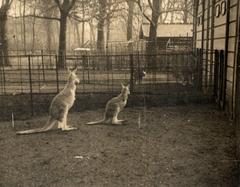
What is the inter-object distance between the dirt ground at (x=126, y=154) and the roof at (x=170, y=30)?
23.1 metres

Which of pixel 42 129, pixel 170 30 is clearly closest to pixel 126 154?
pixel 42 129

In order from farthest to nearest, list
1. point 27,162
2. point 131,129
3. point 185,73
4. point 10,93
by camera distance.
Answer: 1. point 185,73
2. point 10,93
3. point 131,129
4. point 27,162

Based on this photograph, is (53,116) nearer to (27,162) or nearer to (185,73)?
(27,162)

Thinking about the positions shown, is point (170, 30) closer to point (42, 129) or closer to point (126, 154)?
point (42, 129)

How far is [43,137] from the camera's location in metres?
7.73

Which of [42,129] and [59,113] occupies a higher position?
[59,113]

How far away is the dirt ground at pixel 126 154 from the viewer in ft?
17.1

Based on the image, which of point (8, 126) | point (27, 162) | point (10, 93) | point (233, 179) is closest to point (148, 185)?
point (233, 179)

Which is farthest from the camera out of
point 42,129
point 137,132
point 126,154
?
point 42,129

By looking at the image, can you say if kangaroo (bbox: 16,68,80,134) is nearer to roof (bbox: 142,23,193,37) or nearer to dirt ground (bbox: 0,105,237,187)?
dirt ground (bbox: 0,105,237,187)

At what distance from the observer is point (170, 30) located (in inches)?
1276

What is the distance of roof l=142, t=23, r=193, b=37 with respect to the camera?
3184 centimetres

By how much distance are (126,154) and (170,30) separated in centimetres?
2724

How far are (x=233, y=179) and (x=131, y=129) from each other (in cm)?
351
